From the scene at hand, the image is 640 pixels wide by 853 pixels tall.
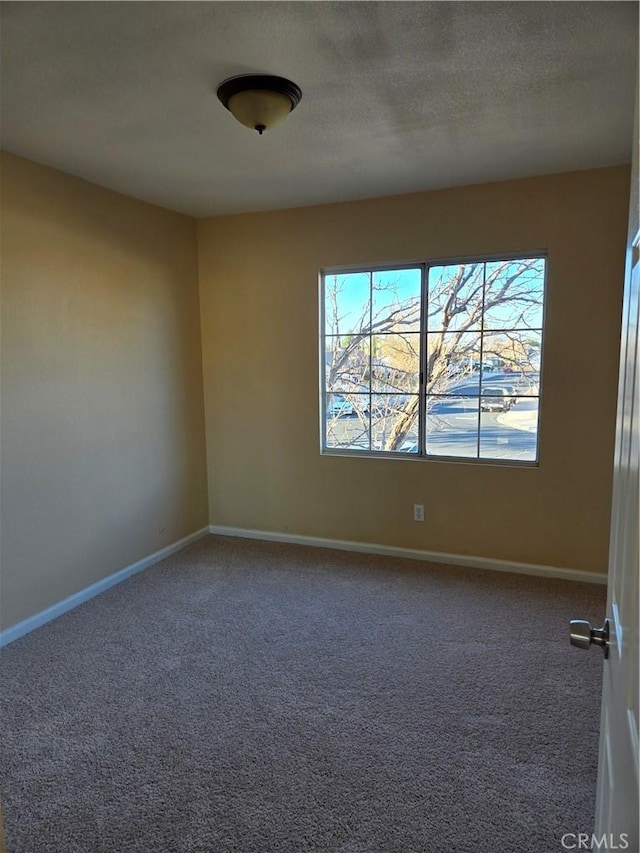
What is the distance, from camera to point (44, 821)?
66.9 inches

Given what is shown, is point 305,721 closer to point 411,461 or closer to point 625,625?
point 625,625

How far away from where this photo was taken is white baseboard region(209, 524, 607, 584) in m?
3.45

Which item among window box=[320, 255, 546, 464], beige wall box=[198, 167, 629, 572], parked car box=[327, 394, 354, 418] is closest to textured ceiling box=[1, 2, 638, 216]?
beige wall box=[198, 167, 629, 572]

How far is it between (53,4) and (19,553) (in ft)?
8.22

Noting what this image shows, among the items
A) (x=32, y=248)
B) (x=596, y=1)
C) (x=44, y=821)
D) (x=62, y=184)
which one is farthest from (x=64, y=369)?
(x=596, y=1)

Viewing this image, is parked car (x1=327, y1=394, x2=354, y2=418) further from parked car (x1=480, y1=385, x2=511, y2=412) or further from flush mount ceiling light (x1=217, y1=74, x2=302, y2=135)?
flush mount ceiling light (x1=217, y1=74, x2=302, y2=135)

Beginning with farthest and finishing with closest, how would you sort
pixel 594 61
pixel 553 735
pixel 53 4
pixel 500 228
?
pixel 500 228 → pixel 553 735 → pixel 594 61 → pixel 53 4

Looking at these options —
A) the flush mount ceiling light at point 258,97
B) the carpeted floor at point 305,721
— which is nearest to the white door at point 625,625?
the carpeted floor at point 305,721

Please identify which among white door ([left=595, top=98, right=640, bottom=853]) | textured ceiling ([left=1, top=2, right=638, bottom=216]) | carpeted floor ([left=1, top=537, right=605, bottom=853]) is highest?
textured ceiling ([left=1, top=2, right=638, bottom=216])

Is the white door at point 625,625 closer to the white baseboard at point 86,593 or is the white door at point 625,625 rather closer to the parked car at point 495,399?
the parked car at point 495,399

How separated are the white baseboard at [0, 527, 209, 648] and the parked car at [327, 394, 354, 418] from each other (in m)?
1.52

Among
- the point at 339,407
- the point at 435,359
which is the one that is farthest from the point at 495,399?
the point at 339,407

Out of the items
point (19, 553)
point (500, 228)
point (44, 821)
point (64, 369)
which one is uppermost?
point (500, 228)

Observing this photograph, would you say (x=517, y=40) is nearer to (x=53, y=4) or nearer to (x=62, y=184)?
(x=53, y=4)
